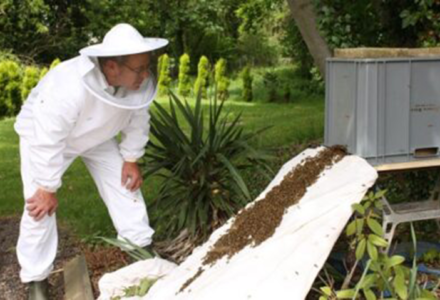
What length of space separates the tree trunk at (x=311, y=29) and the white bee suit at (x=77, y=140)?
155 centimetres

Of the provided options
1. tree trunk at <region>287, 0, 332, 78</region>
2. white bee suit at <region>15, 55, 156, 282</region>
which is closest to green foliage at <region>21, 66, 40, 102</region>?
tree trunk at <region>287, 0, 332, 78</region>

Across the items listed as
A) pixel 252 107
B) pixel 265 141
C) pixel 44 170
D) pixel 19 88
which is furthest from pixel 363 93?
pixel 19 88

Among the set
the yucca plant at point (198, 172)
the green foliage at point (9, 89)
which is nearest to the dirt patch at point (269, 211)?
the yucca plant at point (198, 172)

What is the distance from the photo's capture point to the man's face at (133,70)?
153 inches

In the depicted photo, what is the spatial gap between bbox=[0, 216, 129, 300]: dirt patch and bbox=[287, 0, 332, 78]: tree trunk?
209 cm

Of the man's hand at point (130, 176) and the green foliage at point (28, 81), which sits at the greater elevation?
the man's hand at point (130, 176)

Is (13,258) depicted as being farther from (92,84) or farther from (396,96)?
(396,96)

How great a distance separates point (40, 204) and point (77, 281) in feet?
1.96

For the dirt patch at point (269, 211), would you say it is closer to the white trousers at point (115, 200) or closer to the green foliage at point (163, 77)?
the white trousers at point (115, 200)

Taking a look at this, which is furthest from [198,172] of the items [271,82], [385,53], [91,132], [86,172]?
[271,82]

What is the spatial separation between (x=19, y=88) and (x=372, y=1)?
11435mm

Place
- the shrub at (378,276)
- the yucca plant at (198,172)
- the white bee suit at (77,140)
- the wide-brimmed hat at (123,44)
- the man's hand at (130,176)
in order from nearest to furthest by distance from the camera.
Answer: the shrub at (378,276)
the wide-brimmed hat at (123,44)
the white bee suit at (77,140)
the man's hand at (130,176)
the yucca plant at (198,172)

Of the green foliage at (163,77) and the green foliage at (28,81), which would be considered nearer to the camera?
the green foliage at (28,81)

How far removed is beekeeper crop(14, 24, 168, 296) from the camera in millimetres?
3869
